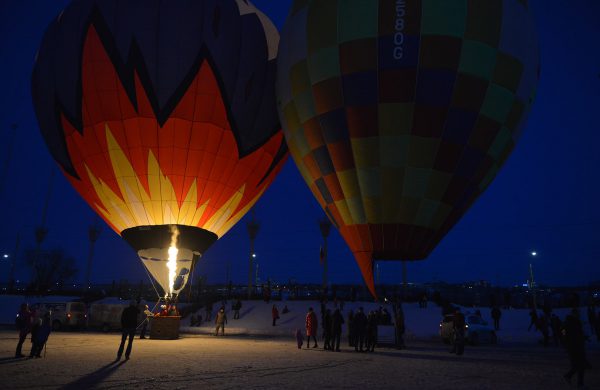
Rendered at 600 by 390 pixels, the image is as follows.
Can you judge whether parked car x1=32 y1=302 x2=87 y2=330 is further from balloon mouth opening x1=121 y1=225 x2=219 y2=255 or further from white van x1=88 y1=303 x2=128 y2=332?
balloon mouth opening x1=121 y1=225 x2=219 y2=255

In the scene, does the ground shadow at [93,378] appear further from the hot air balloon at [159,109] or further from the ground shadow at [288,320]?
the ground shadow at [288,320]

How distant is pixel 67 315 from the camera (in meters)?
24.4

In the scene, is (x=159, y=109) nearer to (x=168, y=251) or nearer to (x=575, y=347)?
(x=168, y=251)

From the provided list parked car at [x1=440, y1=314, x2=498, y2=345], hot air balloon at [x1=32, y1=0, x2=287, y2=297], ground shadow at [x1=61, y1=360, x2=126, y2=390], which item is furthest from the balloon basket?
parked car at [x1=440, y1=314, x2=498, y2=345]

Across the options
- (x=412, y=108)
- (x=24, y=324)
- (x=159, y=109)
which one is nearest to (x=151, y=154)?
(x=159, y=109)

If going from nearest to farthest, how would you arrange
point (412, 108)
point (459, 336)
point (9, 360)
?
1. point (9, 360)
2. point (412, 108)
3. point (459, 336)

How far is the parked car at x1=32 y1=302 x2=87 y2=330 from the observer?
24.4m

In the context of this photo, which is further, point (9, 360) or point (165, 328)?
point (165, 328)

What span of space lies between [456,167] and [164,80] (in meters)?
10.5

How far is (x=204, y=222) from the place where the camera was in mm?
18625

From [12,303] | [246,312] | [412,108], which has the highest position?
[412,108]

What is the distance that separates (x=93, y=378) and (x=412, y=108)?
31.9ft

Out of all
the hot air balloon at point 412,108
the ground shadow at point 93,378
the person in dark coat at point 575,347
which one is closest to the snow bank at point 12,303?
the ground shadow at point 93,378

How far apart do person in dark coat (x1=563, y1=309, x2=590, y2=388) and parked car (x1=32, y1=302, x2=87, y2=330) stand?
2345 cm
